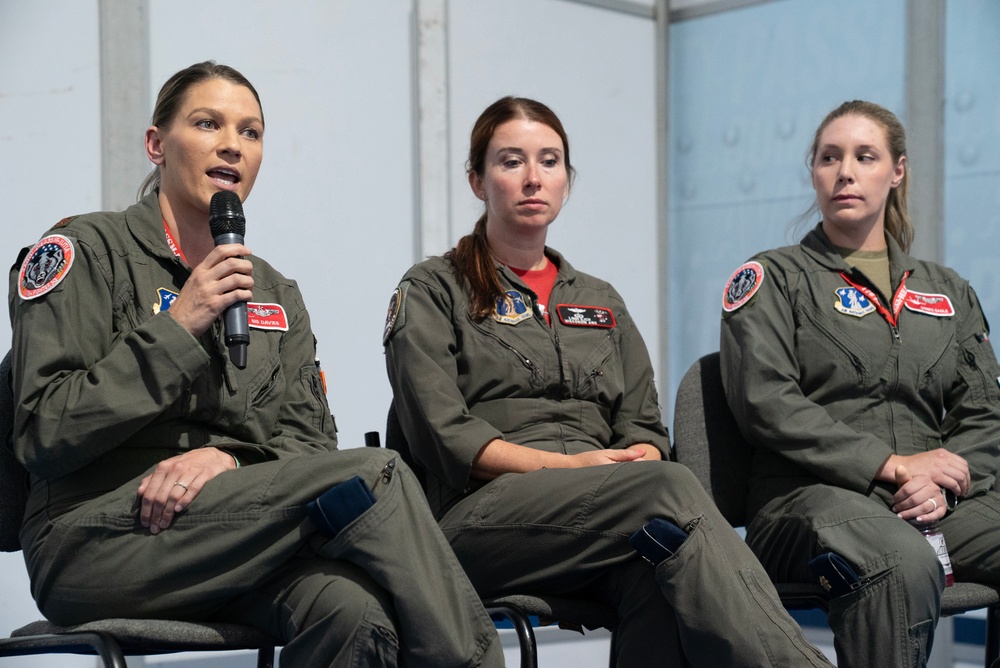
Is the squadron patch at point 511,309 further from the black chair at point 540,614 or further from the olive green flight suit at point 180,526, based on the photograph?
the olive green flight suit at point 180,526

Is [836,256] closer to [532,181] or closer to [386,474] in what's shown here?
[532,181]

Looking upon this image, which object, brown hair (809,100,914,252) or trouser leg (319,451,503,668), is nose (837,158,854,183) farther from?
trouser leg (319,451,503,668)

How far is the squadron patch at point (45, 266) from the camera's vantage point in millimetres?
1795

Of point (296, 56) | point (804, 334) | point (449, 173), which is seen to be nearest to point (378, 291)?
point (449, 173)

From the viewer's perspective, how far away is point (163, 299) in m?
1.94

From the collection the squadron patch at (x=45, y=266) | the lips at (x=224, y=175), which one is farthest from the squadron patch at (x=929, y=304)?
the squadron patch at (x=45, y=266)

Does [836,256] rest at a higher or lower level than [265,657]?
higher

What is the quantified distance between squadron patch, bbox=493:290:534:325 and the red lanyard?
760 millimetres

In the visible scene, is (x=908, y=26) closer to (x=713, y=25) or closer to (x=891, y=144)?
(x=713, y=25)

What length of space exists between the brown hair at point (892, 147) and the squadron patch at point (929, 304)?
0.19 meters

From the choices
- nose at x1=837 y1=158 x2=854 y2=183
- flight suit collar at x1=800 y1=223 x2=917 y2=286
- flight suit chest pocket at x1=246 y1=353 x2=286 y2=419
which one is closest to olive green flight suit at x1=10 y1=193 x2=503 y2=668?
flight suit chest pocket at x1=246 y1=353 x2=286 y2=419

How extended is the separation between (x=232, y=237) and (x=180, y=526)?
47cm

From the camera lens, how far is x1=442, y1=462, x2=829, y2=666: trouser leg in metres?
1.79

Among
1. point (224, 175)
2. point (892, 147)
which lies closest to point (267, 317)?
point (224, 175)
